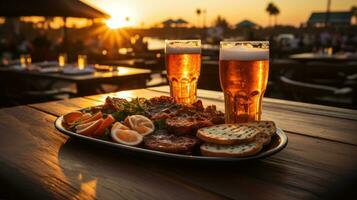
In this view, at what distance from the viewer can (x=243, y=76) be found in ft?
4.28

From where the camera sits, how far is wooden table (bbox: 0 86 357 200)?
2.61 feet

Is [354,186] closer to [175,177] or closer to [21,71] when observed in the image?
[175,177]

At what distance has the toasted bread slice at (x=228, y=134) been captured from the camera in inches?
38.6

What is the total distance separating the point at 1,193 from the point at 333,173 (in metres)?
0.91

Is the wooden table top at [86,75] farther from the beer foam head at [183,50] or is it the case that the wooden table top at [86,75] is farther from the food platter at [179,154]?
the food platter at [179,154]

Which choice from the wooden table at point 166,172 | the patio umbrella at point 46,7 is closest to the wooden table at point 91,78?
the patio umbrella at point 46,7

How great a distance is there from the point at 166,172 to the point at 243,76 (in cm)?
55

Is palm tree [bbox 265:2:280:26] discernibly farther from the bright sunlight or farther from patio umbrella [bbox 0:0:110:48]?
patio umbrella [bbox 0:0:110:48]

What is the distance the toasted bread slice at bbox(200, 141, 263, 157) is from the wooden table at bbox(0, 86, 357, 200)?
30 mm

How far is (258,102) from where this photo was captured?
1.39 m

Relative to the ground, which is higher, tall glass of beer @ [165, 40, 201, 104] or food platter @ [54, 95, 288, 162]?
tall glass of beer @ [165, 40, 201, 104]

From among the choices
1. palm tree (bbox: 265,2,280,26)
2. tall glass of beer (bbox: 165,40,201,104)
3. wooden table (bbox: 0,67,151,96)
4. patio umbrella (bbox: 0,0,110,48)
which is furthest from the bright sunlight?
palm tree (bbox: 265,2,280,26)

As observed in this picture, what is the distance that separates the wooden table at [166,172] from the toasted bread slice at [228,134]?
0.24ft

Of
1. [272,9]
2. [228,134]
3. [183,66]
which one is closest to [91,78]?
[183,66]
